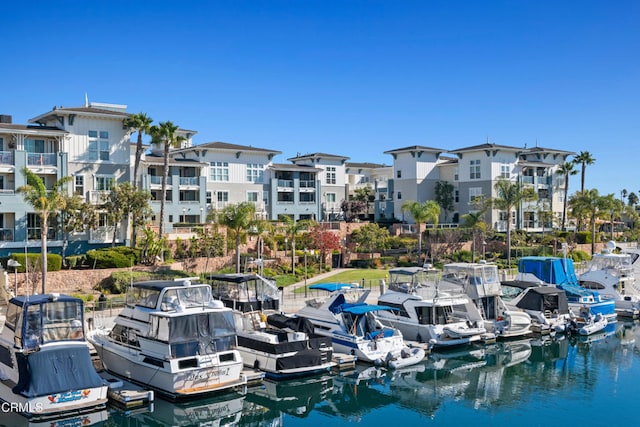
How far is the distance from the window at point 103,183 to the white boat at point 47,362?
26482 millimetres

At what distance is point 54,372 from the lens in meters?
21.6

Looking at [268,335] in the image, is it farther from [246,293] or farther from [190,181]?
[190,181]

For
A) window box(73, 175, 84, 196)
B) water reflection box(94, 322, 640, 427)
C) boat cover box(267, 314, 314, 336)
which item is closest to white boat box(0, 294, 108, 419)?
water reflection box(94, 322, 640, 427)

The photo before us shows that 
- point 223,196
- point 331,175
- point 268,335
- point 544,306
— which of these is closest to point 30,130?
point 223,196

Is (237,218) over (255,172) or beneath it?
beneath

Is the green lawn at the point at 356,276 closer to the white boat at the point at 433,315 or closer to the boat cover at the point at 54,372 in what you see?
the white boat at the point at 433,315

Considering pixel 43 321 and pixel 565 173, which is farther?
pixel 565 173

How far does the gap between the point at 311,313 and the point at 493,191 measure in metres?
49.1

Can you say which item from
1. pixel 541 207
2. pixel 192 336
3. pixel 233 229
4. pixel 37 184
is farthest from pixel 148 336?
pixel 541 207

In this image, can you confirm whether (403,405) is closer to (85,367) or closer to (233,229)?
(85,367)

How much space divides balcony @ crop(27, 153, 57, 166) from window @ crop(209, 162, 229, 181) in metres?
22.7

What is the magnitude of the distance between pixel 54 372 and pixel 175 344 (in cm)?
451

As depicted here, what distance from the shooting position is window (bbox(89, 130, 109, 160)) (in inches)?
1929

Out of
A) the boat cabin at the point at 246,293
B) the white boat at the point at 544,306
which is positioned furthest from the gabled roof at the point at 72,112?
the white boat at the point at 544,306
